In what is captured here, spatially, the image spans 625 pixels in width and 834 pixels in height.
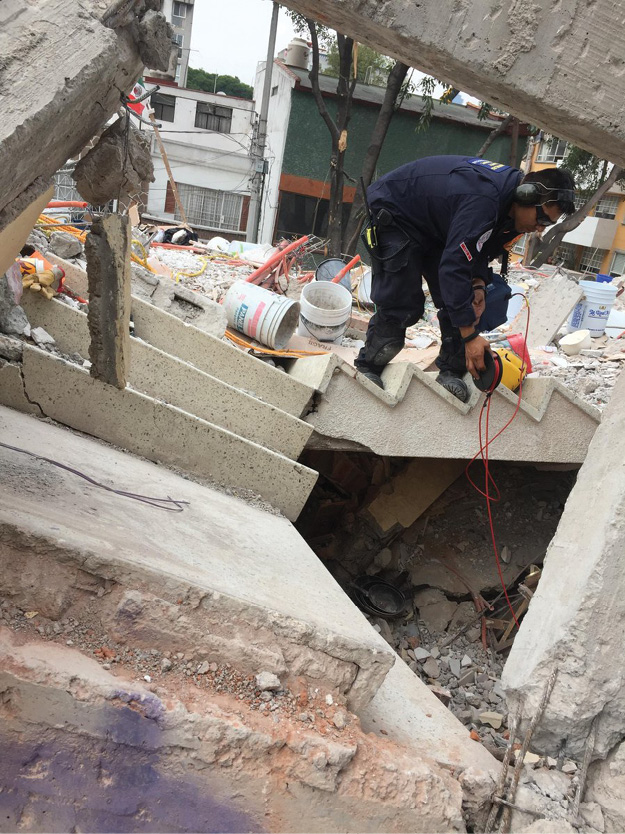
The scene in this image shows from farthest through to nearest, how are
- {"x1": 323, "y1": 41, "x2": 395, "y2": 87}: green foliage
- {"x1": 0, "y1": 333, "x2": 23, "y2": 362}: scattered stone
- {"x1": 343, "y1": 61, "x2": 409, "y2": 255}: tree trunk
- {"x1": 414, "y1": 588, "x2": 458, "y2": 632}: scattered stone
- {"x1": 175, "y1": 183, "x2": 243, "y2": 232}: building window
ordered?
{"x1": 175, "y1": 183, "x2": 243, "y2": 232}: building window → {"x1": 323, "y1": 41, "x2": 395, "y2": 87}: green foliage → {"x1": 343, "y1": 61, "x2": 409, "y2": 255}: tree trunk → {"x1": 414, "y1": 588, "x2": 458, "y2": 632}: scattered stone → {"x1": 0, "y1": 333, "x2": 23, "y2": 362}: scattered stone

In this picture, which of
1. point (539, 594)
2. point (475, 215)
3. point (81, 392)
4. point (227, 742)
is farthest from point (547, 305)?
point (227, 742)

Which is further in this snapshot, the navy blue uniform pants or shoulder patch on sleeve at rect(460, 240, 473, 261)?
the navy blue uniform pants

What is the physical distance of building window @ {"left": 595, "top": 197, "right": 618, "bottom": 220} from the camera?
23916mm

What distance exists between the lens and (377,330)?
4.76 meters

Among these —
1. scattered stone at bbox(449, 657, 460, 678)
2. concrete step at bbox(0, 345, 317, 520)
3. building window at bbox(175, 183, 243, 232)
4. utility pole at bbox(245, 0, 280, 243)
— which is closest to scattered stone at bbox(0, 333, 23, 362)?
concrete step at bbox(0, 345, 317, 520)

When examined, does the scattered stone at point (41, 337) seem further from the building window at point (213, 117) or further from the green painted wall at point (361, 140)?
the building window at point (213, 117)

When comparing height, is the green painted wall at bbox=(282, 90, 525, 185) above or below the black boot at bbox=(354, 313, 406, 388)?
above

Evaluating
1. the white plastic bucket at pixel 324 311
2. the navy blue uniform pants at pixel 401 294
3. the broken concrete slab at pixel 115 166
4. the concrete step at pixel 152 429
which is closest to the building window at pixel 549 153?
the white plastic bucket at pixel 324 311

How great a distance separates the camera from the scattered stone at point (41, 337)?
13.2 ft

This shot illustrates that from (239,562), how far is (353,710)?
Answer: 783mm

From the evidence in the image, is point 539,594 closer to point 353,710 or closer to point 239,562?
point 353,710

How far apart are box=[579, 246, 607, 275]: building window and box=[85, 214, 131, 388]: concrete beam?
81.8 feet

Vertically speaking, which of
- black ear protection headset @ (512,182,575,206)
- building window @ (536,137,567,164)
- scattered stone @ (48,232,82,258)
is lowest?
scattered stone @ (48,232,82,258)

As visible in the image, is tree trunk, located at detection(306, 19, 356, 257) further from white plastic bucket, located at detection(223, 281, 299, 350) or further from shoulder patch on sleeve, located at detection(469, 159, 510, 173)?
shoulder patch on sleeve, located at detection(469, 159, 510, 173)
